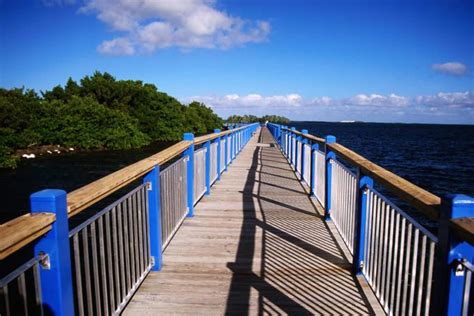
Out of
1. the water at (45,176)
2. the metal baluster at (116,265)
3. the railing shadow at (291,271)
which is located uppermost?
the metal baluster at (116,265)

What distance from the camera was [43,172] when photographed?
23.3 m

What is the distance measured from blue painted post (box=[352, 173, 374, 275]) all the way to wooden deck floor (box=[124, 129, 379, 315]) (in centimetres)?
18

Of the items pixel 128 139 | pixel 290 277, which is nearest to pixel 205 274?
pixel 290 277

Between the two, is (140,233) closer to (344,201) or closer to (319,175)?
(344,201)

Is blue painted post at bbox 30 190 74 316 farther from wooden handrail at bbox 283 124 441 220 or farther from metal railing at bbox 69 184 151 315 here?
wooden handrail at bbox 283 124 441 220

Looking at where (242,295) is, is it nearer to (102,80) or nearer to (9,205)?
(9,205)

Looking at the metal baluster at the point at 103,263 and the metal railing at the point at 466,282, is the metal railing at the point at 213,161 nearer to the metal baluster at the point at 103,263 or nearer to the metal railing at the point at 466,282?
the metal baluster at the point at 103,263

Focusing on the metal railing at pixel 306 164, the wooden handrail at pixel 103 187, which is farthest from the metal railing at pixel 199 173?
the wooden handrail at pixel 103 187

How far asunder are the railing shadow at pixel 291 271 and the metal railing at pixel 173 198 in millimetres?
893

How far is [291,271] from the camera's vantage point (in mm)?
3871

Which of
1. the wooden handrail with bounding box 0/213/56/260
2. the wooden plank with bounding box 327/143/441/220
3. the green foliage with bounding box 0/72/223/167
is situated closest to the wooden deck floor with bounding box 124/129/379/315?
the wooden plank with bounding box 327/143/441/220

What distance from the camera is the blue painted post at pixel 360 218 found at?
3.58 meters

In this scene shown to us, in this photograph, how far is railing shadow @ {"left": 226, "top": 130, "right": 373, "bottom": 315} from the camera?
126 inches

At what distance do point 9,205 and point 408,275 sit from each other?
16.5 metres
